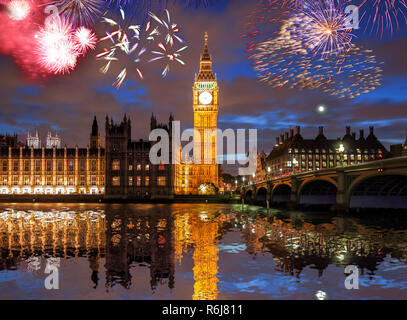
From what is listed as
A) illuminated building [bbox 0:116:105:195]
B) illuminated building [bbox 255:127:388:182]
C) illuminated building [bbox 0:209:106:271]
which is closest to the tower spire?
illuminated building [bbox 255:127:388:182]

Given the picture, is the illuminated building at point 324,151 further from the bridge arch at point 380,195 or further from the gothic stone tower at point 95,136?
the bridge arch at point 380,195

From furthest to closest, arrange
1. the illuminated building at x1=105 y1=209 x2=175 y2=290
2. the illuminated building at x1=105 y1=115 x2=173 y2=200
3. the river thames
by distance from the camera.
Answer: the illuminated building at x1=105 y1=115 x2=173 y2=200 → the illuminated building at x1=105 y1=209 x2=175 y2=290 → the river thames

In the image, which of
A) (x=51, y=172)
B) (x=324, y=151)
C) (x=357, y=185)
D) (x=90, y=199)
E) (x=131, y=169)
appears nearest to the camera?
(x=357, y=185)

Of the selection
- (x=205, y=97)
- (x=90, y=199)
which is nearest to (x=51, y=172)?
(x=90, y=199)

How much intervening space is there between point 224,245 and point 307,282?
11331 mm

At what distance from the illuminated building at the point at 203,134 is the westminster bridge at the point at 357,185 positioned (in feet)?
282

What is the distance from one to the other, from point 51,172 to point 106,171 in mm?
26758

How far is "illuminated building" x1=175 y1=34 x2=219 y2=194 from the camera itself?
560 ft

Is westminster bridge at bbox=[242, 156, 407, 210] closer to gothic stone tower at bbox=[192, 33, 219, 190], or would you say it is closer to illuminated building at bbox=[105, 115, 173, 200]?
illuminated building at bbox=[105, 115, 173, 200]

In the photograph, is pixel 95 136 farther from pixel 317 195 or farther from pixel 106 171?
pixel 317 195

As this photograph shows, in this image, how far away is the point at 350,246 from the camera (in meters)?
26.0

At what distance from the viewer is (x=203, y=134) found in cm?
18025
